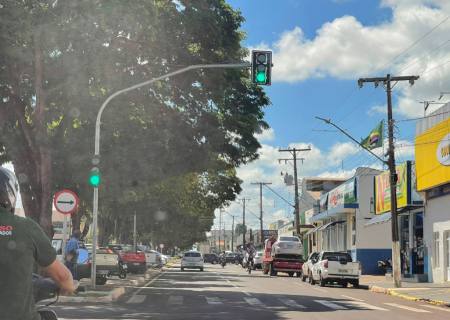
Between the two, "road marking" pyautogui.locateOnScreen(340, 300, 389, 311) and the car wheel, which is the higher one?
the car wheel

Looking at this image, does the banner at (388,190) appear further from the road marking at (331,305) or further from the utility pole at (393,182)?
the road marking at (331,305)

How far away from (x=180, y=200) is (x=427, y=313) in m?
32.5

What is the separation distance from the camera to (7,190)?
3.54m

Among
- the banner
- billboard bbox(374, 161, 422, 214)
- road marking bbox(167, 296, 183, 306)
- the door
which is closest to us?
road marking bbox(167, 296, 183, 306)

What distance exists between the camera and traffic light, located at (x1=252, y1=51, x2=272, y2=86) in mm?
17609

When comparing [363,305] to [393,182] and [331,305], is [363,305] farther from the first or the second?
[393,182]

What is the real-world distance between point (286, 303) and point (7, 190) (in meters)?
16.2

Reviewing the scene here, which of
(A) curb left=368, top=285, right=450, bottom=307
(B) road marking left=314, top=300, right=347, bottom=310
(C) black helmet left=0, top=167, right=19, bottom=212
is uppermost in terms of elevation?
(C) black helmet left=0, top=167, right=19, bottom=212

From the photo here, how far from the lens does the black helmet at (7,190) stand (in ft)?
11.5

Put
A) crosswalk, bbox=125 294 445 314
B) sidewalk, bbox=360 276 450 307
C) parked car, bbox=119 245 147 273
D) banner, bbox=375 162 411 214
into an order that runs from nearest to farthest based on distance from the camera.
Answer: crosswalk, bbox=125 294 445 314 → sidewalk, bbox=360 276 450 307 → banner, bbox=375 162 411 214 → parked car, bbox=119 245 147 273

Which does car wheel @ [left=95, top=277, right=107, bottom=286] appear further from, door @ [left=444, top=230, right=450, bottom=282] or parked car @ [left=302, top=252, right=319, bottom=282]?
door @ [left=444, top=230, right=450, bottom=282]

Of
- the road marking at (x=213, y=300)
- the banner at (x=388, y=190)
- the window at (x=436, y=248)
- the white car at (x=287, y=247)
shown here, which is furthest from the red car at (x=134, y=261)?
the road marking at (x=213, y=300)

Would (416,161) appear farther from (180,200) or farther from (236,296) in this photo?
(180,200)

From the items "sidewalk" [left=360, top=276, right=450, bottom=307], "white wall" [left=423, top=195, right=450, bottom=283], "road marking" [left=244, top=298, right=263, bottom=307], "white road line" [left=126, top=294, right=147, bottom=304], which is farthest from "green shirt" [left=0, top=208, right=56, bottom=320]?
"white wall" [left=423, top=195, right=450, bottom=283]
